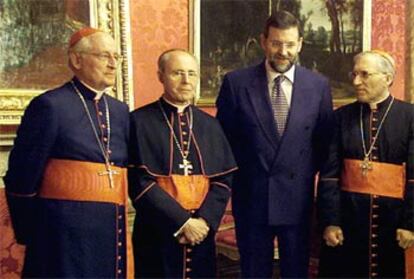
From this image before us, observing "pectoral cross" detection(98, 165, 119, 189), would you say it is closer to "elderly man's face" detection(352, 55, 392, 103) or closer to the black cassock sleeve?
the black cassock sleeve

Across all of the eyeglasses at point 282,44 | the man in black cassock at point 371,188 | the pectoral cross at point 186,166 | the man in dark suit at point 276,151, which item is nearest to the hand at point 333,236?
the man in black cassock at point 371,188

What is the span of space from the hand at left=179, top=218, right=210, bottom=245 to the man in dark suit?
1.28 feet

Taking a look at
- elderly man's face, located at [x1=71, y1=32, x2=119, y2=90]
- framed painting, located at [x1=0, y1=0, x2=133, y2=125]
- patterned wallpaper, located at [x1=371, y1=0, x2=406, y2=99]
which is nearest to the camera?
elderly man's face, located at [x1=71, y1=32, x2=119, y2=90]

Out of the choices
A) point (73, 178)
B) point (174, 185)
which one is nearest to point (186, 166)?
point (174, 185)

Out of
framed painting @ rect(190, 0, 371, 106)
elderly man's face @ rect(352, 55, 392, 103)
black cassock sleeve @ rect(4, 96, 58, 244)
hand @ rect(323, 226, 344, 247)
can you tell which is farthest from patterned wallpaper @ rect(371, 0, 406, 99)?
black cassock sleeve @ rect(4, 96, 58, 244)

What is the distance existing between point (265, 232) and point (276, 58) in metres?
0.90

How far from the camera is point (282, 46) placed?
2984mm

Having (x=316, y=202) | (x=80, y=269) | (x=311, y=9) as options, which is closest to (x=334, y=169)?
(x=316, y=202)

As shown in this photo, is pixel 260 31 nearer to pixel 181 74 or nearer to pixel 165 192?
pixel 181 74

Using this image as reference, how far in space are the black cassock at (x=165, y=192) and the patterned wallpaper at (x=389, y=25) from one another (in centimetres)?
342

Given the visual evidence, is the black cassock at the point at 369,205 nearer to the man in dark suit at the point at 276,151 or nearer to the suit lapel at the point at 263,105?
the man in dark suit at the point at 276,151

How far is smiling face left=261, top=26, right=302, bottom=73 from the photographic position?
2.98 meters

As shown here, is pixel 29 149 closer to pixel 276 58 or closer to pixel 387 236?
pixel 276 58

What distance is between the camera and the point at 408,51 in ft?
17.3
